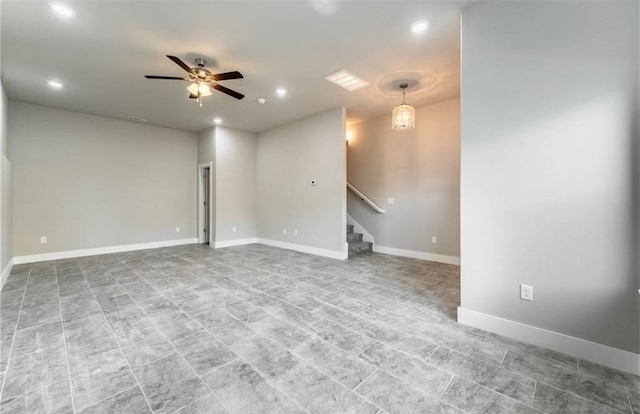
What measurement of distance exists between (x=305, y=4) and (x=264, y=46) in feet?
2.83

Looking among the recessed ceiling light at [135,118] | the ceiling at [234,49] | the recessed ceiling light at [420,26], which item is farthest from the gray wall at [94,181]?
the recessed ceiling light at [420,26]

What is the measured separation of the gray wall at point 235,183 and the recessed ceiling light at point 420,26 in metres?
Result: 5.12

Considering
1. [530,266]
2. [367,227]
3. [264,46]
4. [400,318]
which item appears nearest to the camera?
[530,266]

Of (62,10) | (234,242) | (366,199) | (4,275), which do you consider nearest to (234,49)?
(62,10)

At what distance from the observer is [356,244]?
225 inches

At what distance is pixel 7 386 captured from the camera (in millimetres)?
1668

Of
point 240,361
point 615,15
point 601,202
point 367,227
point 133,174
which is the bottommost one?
point 240,361

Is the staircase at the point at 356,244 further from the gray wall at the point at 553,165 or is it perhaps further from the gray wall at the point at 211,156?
the gray wall at the point at 211,156

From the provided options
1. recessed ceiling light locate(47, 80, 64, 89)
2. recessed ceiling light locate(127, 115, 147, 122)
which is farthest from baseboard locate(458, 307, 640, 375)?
recessed ceiling light locate(127, 115, 147, 122)

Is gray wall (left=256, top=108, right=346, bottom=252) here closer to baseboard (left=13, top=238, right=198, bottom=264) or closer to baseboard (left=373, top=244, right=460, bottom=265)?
baseboard (left=373, top=244, right=460, bottom=265)

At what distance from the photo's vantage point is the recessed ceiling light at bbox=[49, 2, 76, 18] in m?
2.45

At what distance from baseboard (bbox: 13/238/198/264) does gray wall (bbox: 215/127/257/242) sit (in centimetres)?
129

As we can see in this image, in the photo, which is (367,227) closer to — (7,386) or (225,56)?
(225,56)

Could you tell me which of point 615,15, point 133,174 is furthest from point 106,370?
point 133,174
